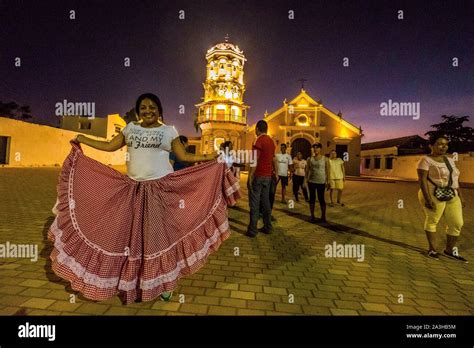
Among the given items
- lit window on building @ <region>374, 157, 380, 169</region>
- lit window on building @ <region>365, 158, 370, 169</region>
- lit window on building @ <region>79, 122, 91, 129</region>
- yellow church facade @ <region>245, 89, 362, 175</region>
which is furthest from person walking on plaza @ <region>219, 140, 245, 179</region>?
lit window on building @ <region>79, 122, 91, 129</region>

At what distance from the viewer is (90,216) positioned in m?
2.88

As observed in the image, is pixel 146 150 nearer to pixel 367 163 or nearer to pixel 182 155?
pixel 182 155

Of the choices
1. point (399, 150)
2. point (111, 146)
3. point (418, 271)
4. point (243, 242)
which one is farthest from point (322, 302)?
point (399, 150)

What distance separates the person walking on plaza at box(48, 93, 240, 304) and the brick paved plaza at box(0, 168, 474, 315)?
0.24m

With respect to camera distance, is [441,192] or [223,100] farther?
[223,100]

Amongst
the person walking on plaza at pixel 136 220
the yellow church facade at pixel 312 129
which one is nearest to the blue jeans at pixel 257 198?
the person walking on plaza at pixel 136 220

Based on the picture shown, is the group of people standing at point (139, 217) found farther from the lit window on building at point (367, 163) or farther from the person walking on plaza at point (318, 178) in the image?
the lit window on building at point (367, 163)

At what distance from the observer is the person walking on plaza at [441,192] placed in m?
4.45

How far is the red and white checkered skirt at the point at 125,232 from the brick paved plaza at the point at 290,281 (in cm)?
24

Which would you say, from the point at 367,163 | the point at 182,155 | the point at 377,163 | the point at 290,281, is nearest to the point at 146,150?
the point at 182,155

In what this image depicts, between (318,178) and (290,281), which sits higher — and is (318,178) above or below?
above

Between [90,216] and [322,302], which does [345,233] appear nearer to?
[322,302]

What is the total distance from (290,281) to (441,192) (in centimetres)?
285

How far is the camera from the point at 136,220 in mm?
2836
